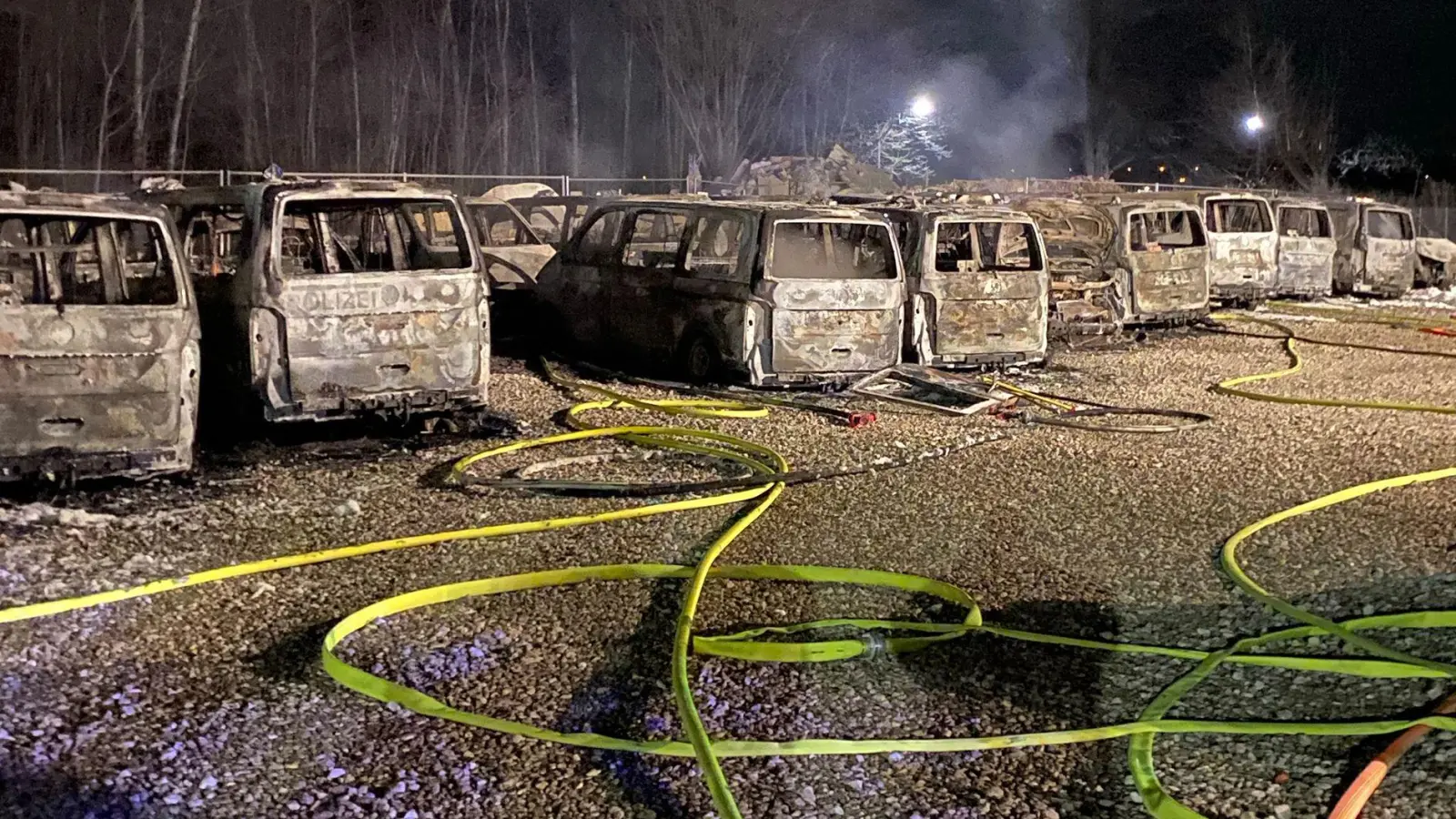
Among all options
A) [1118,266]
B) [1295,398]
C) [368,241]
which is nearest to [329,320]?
[368,241]

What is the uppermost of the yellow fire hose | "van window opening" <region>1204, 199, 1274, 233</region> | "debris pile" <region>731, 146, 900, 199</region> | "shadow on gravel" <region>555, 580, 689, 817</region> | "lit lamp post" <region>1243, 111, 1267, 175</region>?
"lit lamp post" <region>1243, 111, 1267, 175</region>

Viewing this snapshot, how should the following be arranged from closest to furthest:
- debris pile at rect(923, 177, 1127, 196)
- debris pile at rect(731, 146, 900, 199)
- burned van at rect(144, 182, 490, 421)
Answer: burned van at rect(144, 182, 490, 421)
debris pile at rect(923, 177, 1127, 196)
debris pile at rect(731, 146, 900, 199)

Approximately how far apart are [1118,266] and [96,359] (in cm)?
1040

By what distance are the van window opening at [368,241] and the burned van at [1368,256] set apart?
1471 cm

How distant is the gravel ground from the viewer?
3838 mm

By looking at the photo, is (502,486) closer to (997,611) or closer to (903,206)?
(997,611)

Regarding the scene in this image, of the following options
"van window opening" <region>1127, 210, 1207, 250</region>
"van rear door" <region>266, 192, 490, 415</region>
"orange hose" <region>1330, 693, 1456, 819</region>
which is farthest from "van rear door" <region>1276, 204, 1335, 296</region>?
"orange hose" <region>1330, 693, 1456, 819</region>

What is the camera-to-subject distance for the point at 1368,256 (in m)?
19.6

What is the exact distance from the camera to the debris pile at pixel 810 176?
29219 millimetres

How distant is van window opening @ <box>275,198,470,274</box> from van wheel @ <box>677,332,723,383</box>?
6.32ft

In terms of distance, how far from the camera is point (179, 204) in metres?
8.73

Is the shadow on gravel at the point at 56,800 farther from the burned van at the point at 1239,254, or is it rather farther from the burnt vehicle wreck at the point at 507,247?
the burned van at the point at 1239,254

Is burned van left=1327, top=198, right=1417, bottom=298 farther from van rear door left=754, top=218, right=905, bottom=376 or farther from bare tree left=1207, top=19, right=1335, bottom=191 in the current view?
bare tree left=1207, top=19, right=1335, bottom=191

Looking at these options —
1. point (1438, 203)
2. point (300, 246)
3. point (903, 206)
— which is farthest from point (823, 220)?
point (1438, 203)
